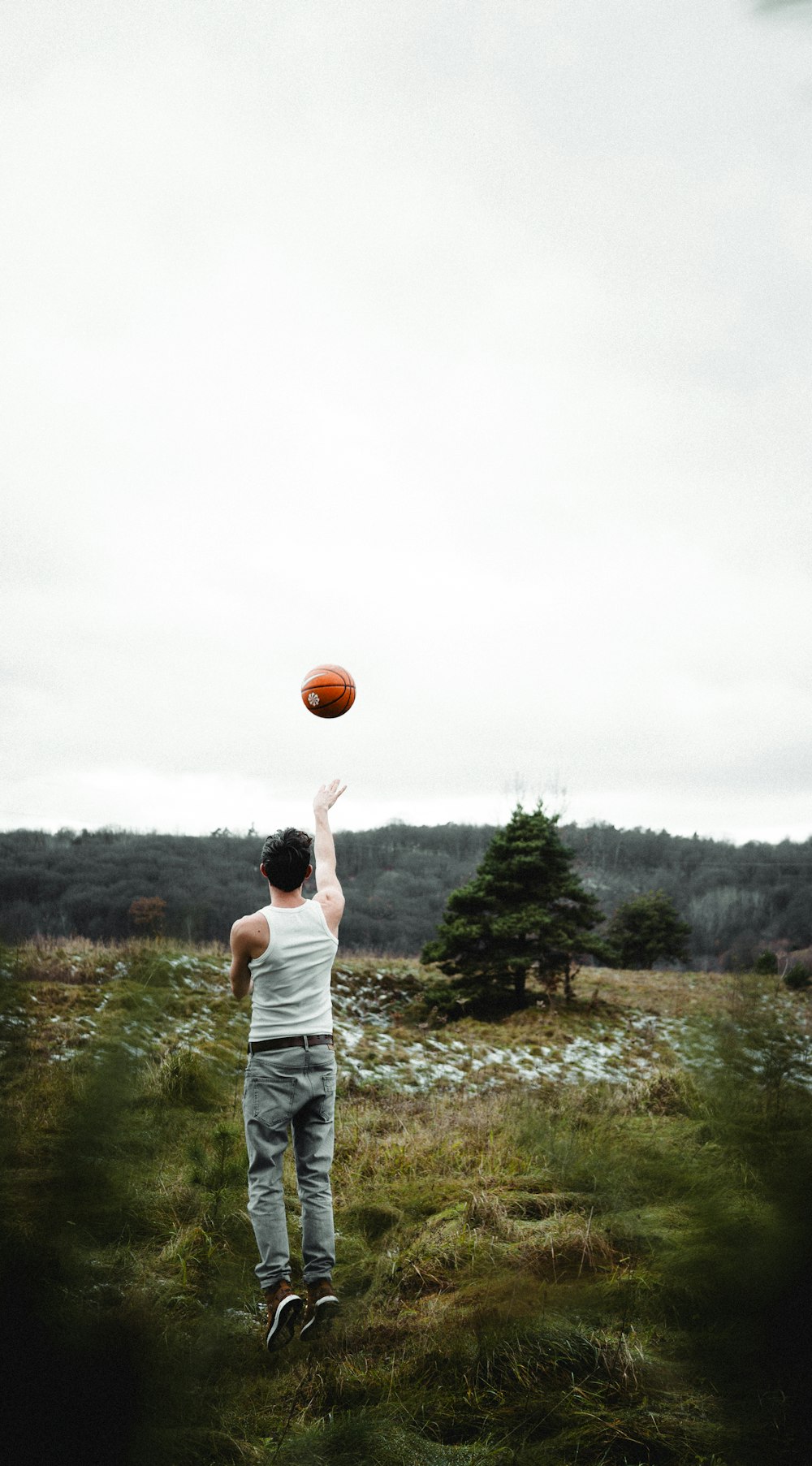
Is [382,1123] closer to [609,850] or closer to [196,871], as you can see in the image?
[196,871]

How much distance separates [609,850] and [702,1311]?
62.9m

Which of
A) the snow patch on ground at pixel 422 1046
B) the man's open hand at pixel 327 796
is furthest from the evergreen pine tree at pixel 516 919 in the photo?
the man's open hand at pixel 327 796

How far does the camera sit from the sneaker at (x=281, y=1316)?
3033 mm

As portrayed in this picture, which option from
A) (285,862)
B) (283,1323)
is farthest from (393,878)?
(283,1323)

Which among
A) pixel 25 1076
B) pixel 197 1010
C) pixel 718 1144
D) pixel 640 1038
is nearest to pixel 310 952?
pixel 25 1076

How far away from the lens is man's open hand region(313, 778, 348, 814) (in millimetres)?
4164

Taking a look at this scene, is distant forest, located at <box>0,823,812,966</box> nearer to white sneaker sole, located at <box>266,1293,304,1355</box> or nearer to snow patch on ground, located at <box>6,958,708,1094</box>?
snow patch on ground, located at <box>6,958,708,1094</box>

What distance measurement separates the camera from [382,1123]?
6371 mm

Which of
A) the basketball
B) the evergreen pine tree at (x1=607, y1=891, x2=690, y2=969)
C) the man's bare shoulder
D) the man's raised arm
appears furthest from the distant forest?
the basketball

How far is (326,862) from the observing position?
397cm

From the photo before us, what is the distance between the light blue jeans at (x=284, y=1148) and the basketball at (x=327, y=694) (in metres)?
2.52

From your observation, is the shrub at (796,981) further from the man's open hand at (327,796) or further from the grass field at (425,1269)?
the man's open hand at (327,796)

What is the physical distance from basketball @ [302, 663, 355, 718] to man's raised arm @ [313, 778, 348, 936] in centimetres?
115

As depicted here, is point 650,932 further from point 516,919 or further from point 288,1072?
point 288,1072
